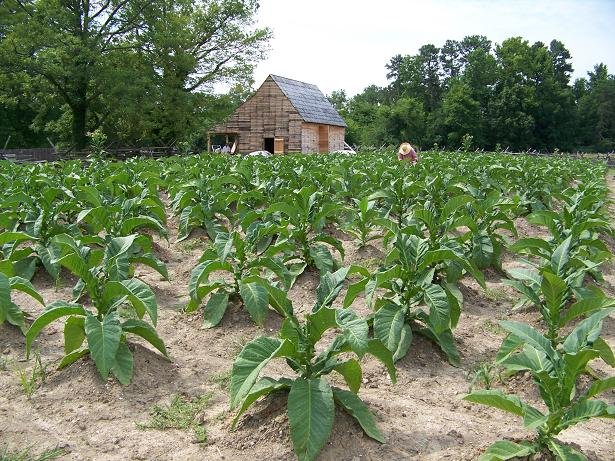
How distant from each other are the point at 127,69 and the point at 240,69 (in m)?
10.2

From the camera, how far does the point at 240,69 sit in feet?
140

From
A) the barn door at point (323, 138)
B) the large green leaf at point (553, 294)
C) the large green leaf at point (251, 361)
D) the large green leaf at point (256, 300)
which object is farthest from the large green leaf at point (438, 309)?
the barn door at point (323, 138)

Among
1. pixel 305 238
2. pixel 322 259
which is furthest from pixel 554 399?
pixel 305 238

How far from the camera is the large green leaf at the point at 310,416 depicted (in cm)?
271

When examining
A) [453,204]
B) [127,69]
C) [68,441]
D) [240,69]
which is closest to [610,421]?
[453,204]

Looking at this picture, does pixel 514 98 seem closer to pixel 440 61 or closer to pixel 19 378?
pixel 440 61

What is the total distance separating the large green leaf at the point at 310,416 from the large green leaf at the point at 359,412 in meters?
0.19

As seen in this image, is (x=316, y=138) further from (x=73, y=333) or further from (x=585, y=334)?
(x=585, y=334)

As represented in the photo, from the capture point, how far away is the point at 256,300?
4266 millimetres

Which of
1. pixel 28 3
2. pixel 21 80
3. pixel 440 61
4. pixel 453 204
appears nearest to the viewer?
pixel 453 204

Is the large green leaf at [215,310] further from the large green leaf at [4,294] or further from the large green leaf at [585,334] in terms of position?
the large green leaf at [585,334]

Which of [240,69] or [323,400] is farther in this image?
[240,69]

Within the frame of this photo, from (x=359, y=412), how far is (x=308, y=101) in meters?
42.4

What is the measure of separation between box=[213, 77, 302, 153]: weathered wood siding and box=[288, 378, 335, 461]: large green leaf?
37.3m
